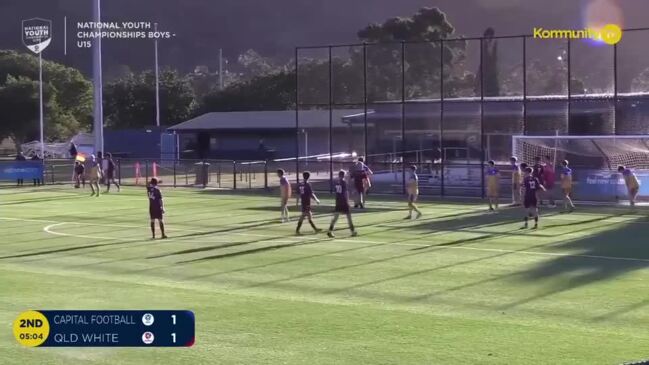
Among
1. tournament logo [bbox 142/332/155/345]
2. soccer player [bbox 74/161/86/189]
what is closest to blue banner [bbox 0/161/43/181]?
soccer player [bbox 74/161/86/189]

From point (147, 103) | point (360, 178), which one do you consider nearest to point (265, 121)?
point (147, 103)

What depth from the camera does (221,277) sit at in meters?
17.1

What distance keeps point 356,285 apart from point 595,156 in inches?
963

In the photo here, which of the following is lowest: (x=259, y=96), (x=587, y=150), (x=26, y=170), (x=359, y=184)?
(x=359, y=184)

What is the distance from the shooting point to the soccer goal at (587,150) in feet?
118

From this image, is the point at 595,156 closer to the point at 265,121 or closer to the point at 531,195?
the point at 531,195

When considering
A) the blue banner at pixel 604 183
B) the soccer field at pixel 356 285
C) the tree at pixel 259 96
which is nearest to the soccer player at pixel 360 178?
the soccer field at pixel 356 285

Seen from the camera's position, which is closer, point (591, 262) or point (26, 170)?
point (591, 262)

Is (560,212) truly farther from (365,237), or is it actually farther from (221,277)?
→ (221,277)

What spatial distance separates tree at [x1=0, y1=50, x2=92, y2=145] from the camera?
303 ft

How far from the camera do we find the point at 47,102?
302ft

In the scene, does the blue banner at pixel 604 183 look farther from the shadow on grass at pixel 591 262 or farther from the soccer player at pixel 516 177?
the shadow on grass at pixel 591 262

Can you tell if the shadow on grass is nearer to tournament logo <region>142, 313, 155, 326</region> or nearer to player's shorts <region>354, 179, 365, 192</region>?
tournament logo <region>142, 313, 155, 326</region>

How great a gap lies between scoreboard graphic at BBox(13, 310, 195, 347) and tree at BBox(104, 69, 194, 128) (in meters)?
90.1
